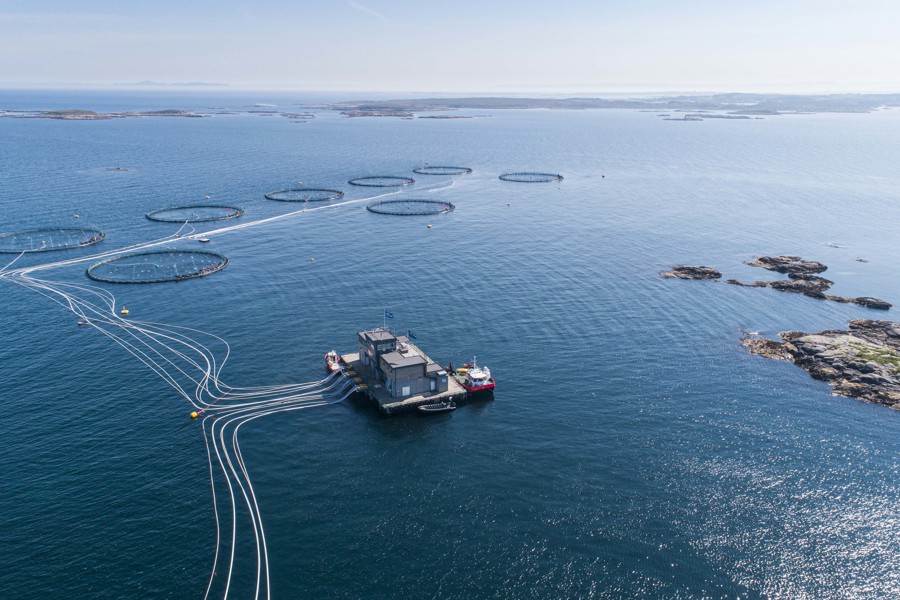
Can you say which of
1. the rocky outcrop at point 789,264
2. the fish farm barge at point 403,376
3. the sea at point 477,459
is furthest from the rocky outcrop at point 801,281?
the fish farm barge at point 403,376

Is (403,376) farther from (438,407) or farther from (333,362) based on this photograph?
(333,362)

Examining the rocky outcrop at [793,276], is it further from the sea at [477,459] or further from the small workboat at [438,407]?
the small workboat at [438,407]

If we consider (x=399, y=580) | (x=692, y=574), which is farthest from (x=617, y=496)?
(x=399, y=580)

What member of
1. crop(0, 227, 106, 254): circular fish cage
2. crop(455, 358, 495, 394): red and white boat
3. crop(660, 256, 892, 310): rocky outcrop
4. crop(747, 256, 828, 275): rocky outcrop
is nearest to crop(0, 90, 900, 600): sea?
crop(455, 358, 495, 394): red and white boat

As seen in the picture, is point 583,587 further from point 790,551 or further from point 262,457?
point 262,457

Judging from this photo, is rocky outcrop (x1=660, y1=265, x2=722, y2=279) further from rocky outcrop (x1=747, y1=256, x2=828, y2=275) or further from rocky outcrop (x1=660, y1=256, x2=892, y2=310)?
rocky outcrop (x1=747, y1=256, x2=828, y2=275)

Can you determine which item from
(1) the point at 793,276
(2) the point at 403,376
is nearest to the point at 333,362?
(2) the point at 403,376
